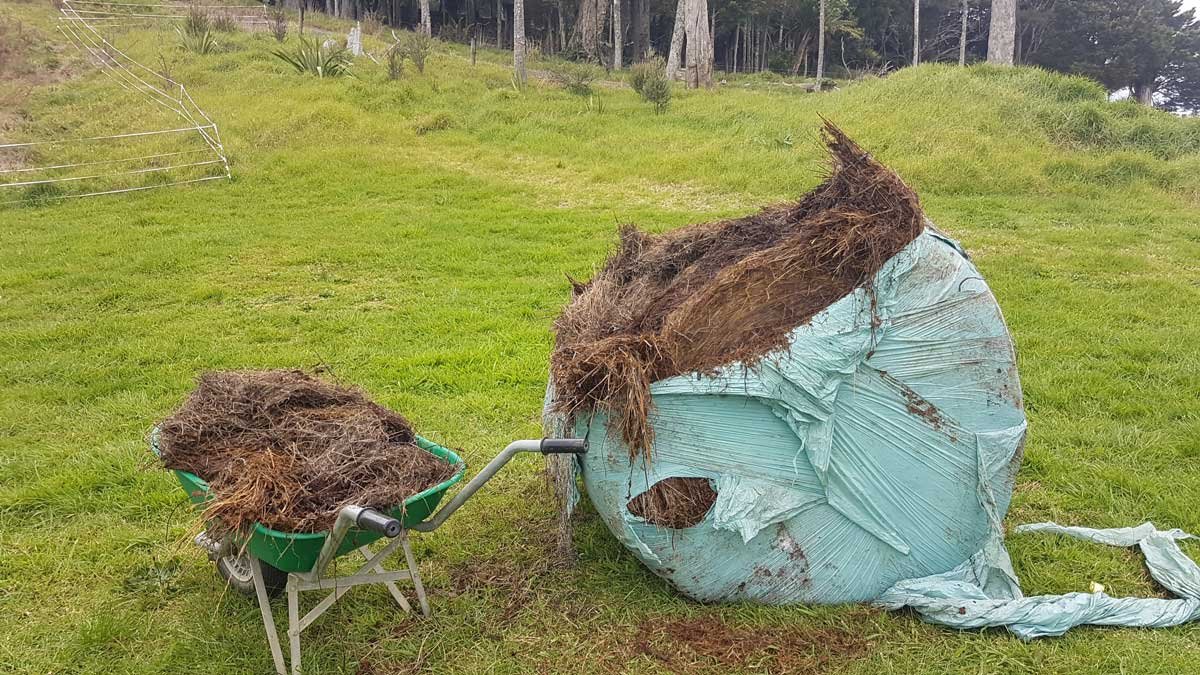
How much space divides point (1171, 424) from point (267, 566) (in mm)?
4836

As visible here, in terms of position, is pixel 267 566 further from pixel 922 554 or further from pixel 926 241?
pixel 926 241

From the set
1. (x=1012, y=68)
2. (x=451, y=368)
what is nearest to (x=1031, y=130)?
(x=1012, y=68)

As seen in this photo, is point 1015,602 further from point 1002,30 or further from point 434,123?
point 1002,30

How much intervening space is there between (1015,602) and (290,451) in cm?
268

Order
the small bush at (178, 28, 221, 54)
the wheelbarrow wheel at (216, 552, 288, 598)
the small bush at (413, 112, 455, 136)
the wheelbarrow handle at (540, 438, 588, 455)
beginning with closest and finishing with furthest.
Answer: the wheelbarrow handle at (540, 438, 588, 455), the wheelbarrow wheel at (216, 552, 288, 598), the small bush at (413, 112, 455, 136), the small bush at (178, 28, 221, 54)

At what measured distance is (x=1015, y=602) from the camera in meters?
3.12

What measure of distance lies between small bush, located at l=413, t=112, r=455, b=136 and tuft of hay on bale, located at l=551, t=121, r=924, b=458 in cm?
1293

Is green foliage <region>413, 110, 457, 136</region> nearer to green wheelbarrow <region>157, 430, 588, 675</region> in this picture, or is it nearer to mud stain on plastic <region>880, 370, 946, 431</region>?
green wheelbarrow <region>157, 430, 588, 675</region>

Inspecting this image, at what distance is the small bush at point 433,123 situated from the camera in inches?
612

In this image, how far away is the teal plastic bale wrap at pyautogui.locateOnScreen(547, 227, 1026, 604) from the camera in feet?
9.95

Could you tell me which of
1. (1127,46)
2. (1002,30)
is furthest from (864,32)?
(1002,30)

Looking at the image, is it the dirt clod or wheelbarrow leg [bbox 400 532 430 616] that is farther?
wheelbarrow leg [bbox 400 532 430 616]

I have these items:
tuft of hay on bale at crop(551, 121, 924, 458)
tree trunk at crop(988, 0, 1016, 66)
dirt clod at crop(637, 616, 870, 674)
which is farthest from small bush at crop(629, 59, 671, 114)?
dirt clod at crop(637, 616, 870, 674)

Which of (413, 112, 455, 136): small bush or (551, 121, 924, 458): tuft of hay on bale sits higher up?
(413, 112, 455, 136): small bush
